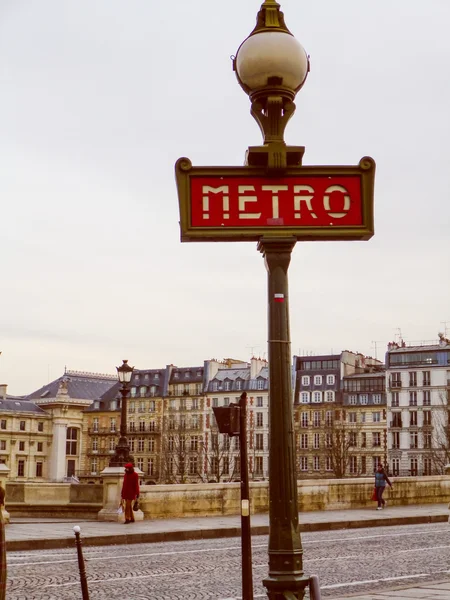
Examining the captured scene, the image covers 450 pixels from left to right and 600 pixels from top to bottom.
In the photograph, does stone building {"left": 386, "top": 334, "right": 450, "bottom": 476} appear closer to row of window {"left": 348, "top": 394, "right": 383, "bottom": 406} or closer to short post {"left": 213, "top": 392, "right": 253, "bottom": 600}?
row of window {"left": 348, "top": 394, "right": 383, "bottom": 406}

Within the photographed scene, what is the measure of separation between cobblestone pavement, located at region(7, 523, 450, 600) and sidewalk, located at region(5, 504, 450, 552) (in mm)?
591

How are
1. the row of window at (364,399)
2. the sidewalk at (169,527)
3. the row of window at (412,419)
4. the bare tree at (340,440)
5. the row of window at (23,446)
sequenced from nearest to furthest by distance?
the sidewalk at (169,527)
the bare tree at (340,440)
the row of window at (412,419)
the row of window at (364,399)
the row of window at (23,446)

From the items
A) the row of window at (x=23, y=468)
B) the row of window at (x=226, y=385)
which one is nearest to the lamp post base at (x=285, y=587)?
the row of window at (x=226, y=385)

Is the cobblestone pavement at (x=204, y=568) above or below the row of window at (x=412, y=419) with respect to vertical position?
below

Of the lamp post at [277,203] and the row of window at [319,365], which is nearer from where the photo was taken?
the lamp post at [277,203]

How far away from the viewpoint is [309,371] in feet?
356

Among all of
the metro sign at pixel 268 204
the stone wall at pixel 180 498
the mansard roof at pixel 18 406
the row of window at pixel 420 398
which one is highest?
the mansard roof at pixel 18 406

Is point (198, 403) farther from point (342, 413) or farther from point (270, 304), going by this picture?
point (270, 304)

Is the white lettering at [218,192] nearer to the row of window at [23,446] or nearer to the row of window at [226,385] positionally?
the row of window at [226,385]

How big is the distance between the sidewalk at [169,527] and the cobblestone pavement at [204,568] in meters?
0.59

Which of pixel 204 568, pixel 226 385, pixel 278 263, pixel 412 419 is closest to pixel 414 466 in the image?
pixel 412 419

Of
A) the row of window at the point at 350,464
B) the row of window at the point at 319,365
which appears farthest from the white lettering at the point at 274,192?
the row of window at the point at 319,365

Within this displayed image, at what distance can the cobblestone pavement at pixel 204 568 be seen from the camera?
1102cm

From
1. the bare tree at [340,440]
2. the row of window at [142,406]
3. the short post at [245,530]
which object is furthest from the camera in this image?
the row of window at [142,406]
